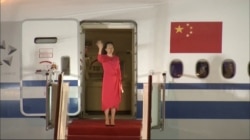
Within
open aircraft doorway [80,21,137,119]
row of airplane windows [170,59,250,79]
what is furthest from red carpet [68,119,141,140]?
open aircraft doorway [80,21,137,119]

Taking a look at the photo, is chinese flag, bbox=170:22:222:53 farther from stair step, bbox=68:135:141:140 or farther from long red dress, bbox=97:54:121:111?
stair step, bbox=68:135:141:140

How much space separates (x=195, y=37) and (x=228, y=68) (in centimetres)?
76

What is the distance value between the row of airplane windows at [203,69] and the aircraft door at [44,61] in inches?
63.9

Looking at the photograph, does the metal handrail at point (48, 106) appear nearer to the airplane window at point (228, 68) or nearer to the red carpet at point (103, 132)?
the red carpet at point (103, 132)

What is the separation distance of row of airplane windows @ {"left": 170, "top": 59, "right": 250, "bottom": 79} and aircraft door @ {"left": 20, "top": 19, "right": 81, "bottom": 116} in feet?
5.32

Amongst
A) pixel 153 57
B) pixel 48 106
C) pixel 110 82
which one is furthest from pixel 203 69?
pixel 48 106

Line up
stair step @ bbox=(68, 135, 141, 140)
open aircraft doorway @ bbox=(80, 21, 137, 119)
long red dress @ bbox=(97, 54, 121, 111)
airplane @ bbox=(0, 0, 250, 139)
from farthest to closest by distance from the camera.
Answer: open aircraft doorway @ bbox=(80, 21, 137, 119) → airplane @ bbox=(0, 0, 250, 139) → long red dress @ bbox=(97, 54, 121, 111) → stair step @ bbox=(68, 135, 141, 140)

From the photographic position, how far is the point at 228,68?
20.2 ft

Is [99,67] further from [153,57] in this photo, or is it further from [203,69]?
[203,69]

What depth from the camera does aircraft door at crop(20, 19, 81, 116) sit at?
20.3 ft

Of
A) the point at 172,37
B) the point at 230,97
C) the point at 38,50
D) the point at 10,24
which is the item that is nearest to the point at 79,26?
the point at 38,50

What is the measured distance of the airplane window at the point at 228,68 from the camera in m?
6.14

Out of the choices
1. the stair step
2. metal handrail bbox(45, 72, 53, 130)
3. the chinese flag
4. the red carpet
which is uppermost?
the chinese flag

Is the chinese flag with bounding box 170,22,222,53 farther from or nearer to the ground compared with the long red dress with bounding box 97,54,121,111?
farther from the ground
